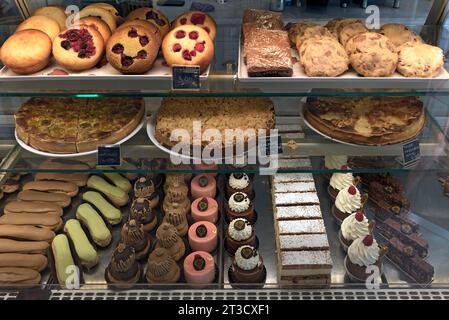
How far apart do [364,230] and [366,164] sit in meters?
0.59

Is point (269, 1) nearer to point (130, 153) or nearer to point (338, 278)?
point (130, 153)

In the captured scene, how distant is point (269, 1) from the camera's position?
6.83ft

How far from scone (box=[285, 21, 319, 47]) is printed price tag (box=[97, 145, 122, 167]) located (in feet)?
2.94

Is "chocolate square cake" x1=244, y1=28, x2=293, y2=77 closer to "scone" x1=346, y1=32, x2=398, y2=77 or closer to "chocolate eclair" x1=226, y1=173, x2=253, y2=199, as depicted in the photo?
"scone" x1=346, y1=32, x2=398, y2=77

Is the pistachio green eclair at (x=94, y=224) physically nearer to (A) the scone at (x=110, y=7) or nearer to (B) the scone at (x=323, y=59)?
(A) the scone at (x=110, y=7)

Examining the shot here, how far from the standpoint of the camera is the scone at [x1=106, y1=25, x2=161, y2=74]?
1611 millimetres

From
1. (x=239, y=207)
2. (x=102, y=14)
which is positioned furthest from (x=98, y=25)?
(x=239, y=207)

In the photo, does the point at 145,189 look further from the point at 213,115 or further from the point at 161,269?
the point at 213,115

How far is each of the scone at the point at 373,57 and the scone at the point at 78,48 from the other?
3.27 feet

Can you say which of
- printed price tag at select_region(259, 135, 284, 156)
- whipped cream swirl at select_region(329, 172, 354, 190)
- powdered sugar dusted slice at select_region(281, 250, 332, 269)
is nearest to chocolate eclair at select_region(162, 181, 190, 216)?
powdered sugar dusted slice at select_region(281, 250, 332, 269)

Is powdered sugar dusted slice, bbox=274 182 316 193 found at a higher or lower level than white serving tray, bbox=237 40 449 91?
lower

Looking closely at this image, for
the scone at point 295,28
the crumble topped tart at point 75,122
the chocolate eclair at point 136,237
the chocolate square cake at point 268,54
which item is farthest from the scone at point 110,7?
the chocolate eclair at point 136,237

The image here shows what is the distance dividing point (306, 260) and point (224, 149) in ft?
2.57
